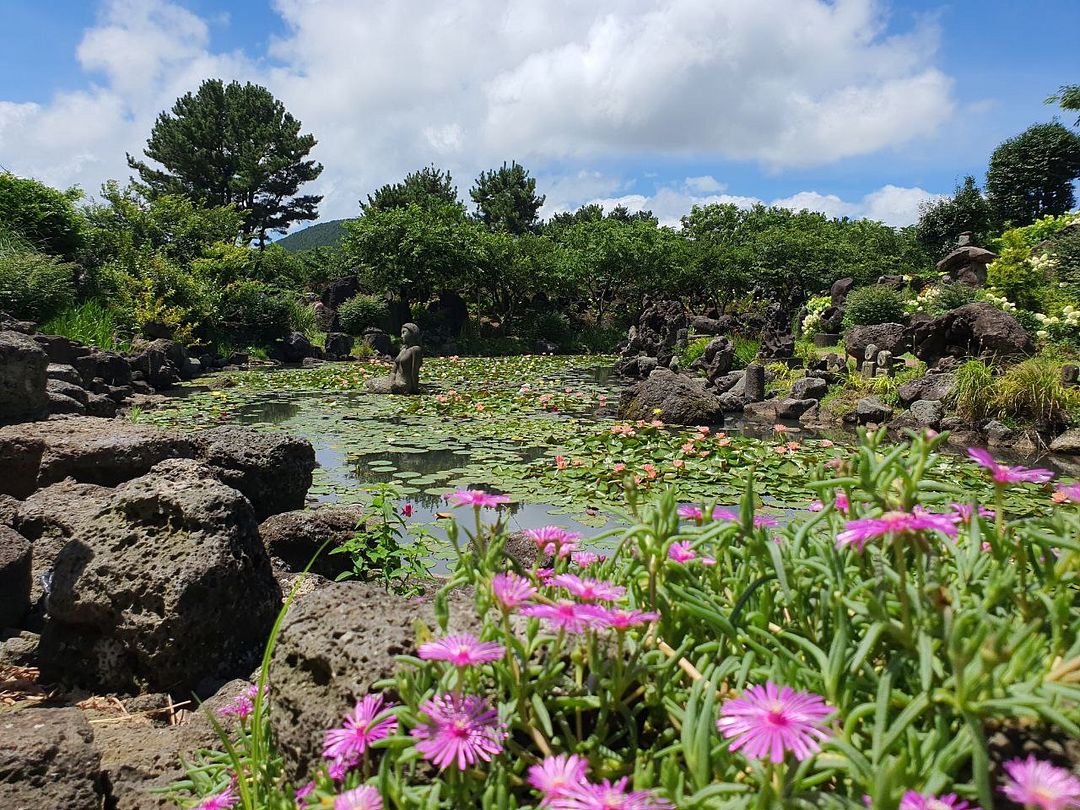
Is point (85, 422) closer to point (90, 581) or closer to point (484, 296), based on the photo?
point (90, 581)

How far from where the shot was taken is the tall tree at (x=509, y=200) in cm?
4538

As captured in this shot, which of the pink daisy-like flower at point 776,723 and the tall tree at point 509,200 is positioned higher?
the tall tree at point 509,200

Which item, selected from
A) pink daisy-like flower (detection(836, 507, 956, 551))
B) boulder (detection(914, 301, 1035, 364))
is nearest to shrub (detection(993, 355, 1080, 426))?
boulder (detection(914, 301, 1035, 364))

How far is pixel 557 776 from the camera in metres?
0.82

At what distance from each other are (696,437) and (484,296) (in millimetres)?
24515

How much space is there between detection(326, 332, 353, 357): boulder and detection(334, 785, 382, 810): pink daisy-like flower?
2270 centimetres

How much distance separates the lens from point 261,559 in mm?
2852

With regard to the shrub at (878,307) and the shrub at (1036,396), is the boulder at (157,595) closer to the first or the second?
the shrub at (1036,396)

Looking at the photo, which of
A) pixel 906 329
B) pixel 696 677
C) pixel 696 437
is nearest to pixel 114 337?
pixel 696 437

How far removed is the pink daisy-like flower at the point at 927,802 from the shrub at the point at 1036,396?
1006 cm

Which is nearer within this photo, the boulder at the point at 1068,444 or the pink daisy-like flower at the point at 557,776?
the pink daisy-like flower at the point at 557,776

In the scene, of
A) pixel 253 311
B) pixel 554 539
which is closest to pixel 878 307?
pixel 554 539

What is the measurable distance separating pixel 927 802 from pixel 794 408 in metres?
11.3

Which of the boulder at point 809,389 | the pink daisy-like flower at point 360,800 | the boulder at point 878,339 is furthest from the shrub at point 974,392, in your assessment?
the pink daisy-like flower at point 360,800
